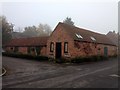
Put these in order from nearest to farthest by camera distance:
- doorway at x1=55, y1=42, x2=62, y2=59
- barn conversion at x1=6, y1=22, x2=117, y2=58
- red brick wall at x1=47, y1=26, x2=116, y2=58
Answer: red brick wall at x1=47, y1=26, x2=116, y2=58 → barn conversion at x1=6, y1=22, x2=117, y2=58 → doorway at x1=55, y1=42, x2=62, y2=59

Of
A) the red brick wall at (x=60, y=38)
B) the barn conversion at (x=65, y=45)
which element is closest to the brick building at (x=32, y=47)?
the barn conversion at (x=65, y=45)

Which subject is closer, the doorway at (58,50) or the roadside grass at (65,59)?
the roadside grass at (65,59)

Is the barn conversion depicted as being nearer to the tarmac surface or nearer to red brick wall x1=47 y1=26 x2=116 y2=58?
red brick wall x1=47 y1=26 x2=116 y2=58

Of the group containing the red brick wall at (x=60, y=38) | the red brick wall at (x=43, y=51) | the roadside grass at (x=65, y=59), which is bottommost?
the roadside grass at (x=65, y=59)

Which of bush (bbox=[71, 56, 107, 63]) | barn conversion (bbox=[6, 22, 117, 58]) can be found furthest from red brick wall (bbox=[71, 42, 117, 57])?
bush (bbox=[71, 56, 107, 63])

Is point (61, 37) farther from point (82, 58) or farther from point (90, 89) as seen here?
point (90, 89)

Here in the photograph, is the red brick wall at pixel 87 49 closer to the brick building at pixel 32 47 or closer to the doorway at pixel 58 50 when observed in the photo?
the doorway at pixel 58 50

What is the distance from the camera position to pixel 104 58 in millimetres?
34969

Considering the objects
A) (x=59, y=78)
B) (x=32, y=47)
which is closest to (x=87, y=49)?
(x=32, y=47)

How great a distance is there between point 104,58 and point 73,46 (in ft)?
28.2

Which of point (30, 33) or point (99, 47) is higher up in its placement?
point (30, 33)

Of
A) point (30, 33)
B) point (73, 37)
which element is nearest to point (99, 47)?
point (73, 37)

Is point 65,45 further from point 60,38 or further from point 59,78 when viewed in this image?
point 59,78

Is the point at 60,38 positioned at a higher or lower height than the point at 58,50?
higher
